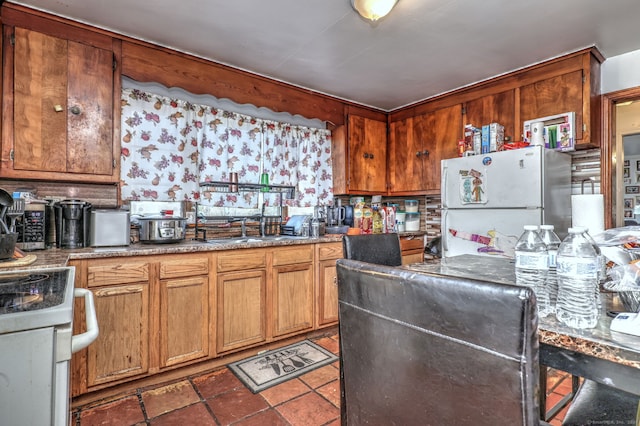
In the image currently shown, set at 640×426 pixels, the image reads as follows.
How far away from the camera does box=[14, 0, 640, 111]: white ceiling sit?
2059 mm

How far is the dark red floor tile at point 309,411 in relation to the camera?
5.67 ft

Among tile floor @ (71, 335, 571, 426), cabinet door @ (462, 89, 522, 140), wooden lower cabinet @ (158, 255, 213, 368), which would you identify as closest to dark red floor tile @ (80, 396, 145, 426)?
tile floor @ (71, 335, 571, 426)

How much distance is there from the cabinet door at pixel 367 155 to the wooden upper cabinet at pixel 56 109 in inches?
90.3

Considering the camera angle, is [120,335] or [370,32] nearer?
[120,335]

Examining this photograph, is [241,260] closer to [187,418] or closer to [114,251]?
[114,251]

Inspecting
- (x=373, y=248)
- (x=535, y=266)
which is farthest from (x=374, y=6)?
(x=535, y=266)

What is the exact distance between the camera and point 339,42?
2482mm

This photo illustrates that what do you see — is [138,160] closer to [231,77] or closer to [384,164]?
[231,77]

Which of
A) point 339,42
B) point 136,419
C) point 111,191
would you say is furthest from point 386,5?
point 136,419

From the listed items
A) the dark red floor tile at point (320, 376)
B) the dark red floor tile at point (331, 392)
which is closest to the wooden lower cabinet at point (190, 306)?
the dark red floor tile at point (320, 376)

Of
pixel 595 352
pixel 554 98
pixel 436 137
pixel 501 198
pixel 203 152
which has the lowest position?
pixel 595 352

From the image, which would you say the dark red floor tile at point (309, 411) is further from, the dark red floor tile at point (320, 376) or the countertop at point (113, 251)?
the countertop at point (113, 251)

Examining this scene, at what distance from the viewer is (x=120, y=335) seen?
1.96 metres

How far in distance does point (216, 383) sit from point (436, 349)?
1.91 metres
